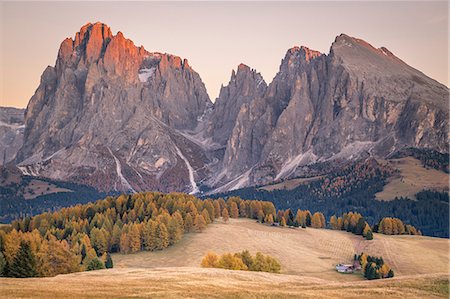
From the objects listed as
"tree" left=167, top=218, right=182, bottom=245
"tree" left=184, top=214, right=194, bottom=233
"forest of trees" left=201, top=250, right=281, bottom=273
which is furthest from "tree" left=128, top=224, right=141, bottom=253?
"forest of trees" left=201, top=250, right=281, bottom=273

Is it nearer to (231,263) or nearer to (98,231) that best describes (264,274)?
(231,263)

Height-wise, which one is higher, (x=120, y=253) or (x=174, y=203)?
(x=174, y=203)

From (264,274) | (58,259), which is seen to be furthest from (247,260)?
(264,274)

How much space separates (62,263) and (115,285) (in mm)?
48056

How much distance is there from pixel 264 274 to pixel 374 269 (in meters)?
56.5

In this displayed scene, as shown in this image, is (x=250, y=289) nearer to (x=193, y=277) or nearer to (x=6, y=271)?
(x=193, y=277)

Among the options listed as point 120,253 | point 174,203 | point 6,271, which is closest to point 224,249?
point 120,253

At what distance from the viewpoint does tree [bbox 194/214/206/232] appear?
569 feet

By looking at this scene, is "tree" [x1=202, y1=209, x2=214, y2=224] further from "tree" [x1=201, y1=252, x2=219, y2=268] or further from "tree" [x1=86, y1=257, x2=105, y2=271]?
"tree" [x1=86, y1=257, x2=105, y2=271]

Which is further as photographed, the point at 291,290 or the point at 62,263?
the point at 62,263

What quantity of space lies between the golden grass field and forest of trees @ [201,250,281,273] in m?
9.20

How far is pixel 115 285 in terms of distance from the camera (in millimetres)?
64188

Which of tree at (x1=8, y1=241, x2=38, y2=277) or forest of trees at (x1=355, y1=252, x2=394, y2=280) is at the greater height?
tree at (x1=8, y1=241, x2=38, y2=277)

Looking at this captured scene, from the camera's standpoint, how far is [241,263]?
118 meters
